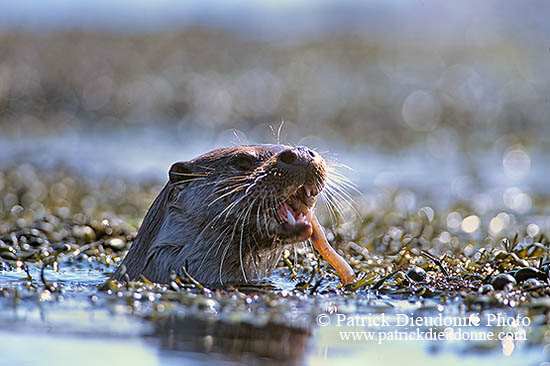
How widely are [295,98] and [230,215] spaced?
1253cm

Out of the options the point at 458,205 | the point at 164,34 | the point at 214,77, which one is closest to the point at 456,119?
the point at 214,77

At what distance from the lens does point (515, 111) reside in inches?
661

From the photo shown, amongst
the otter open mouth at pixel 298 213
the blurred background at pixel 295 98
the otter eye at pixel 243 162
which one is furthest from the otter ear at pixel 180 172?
the blurred background at pixel 295 98

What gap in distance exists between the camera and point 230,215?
16.6 ft

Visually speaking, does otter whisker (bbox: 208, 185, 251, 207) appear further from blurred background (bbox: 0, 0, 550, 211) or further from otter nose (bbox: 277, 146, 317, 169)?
blurred background (bbox: 0, 0, 550, 211)

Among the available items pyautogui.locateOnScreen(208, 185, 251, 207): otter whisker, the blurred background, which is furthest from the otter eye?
the blurred background

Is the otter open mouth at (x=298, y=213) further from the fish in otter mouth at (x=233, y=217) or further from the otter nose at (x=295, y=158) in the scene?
the otter nose at (x=295, y=158)

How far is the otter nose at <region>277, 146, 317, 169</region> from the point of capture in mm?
4738

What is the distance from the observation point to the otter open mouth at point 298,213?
482cm

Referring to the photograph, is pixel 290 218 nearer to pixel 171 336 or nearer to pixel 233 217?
pixel 233 217

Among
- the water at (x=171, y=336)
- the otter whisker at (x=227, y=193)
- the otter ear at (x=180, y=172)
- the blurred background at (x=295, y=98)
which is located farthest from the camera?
the blurred background at (x=295, y=98)

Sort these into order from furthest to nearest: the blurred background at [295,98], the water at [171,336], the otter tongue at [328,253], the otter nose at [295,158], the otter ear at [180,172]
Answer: the blurred background at [295,98]
the otter ear at [180,172]
the otter tongue at [328,253]
the otter nose at [295,158]
the water at [171,336]

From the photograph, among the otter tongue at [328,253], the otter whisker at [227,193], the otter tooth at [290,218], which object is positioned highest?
the otter whisker at [227,193]

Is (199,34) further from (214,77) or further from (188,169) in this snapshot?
(188,169)
